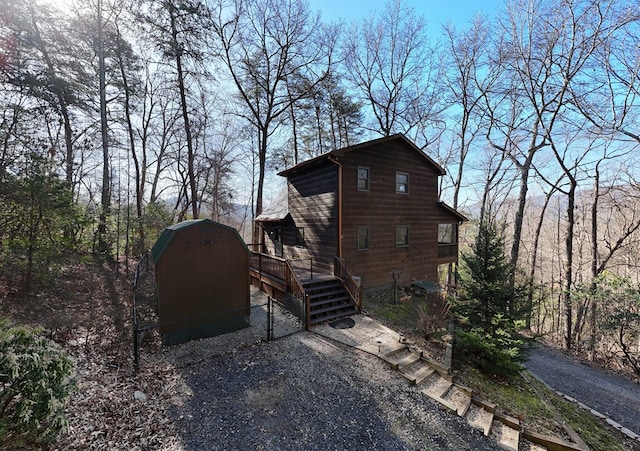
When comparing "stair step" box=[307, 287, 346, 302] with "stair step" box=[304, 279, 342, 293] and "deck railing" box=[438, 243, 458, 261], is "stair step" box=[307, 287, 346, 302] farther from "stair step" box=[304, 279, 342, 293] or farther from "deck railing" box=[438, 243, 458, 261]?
"deck railing" box=[438, 243, 458, 261]

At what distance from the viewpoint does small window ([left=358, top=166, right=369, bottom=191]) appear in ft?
35.4

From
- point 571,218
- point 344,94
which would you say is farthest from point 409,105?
point 571,218

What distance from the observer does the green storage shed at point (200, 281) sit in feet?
21.0

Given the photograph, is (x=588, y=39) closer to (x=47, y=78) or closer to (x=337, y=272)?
(x=337, y=272)

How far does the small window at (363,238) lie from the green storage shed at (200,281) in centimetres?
499

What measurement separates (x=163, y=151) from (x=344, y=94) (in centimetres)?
1440

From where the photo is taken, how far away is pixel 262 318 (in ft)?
27.5

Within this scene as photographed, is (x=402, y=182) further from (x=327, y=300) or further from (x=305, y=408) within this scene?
(x=305, y=408)

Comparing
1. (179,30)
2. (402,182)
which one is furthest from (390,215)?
(179,30)

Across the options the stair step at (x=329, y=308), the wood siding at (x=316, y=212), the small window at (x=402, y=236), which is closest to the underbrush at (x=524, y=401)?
the stair step at (x=329, y=308)

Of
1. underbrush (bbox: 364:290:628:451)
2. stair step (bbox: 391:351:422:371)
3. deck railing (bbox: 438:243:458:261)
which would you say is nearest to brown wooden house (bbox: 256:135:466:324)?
deck railing (bbox: 438:243:458:261)

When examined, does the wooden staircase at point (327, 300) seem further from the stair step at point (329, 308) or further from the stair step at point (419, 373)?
the stair step at point (419, 373)

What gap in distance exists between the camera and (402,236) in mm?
12445

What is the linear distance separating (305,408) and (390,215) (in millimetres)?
8802
